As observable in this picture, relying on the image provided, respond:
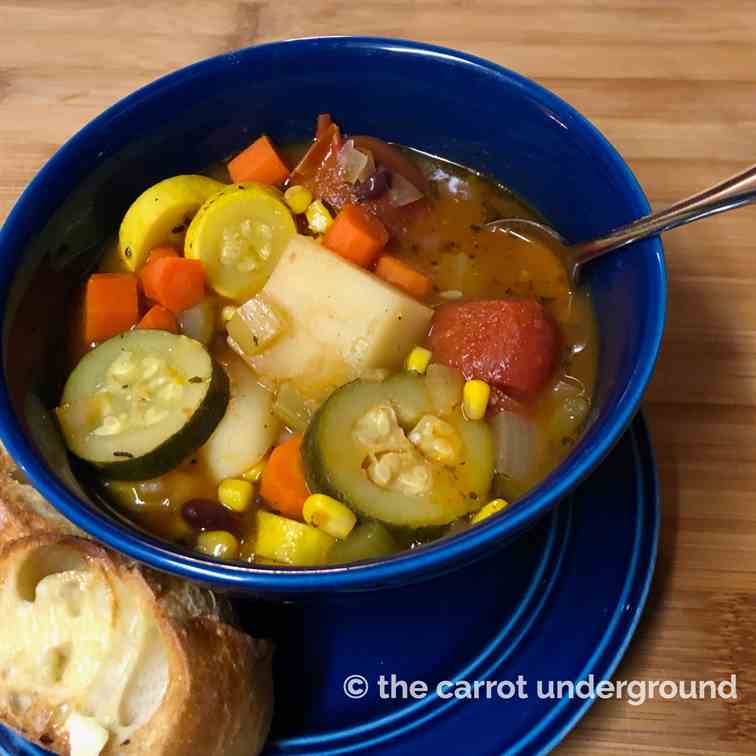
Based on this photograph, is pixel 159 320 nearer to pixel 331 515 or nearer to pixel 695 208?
pixel 331 515

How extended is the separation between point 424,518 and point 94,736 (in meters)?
0.64

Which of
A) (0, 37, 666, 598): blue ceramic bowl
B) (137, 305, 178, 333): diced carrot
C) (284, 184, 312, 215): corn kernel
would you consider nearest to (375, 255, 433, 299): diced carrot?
(284, 184, 312, 215): corn kernel

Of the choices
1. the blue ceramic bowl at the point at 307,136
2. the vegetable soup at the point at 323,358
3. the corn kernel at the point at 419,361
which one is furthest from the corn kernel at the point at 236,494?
the corn kernel at the point at 419,361

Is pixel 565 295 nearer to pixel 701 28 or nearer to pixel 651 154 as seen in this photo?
pixel 651 154

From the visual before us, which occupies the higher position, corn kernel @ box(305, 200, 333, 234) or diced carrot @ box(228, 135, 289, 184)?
diced carrot @ box(228, 135, 289, 184)

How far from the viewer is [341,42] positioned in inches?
70.5

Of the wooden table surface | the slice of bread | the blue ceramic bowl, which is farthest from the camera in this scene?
the wooden table surface

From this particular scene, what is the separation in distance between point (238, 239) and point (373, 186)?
32cm

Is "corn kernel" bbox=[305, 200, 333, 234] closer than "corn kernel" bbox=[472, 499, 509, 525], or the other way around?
"corn kernel" bbox=[472, 499, 509, 525]

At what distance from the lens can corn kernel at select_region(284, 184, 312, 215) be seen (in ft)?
6.29

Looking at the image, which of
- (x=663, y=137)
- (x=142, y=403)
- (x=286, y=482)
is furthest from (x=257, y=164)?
(x=663, y=137)

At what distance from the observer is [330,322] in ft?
→ 5.62

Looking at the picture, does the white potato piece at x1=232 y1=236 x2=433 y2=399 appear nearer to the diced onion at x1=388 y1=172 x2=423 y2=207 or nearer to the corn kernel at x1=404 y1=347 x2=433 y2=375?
the corn kernel at x1=404 y1=347 x2=433 y2=375

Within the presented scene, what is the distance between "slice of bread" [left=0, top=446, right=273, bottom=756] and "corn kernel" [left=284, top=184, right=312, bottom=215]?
32.7 inches
